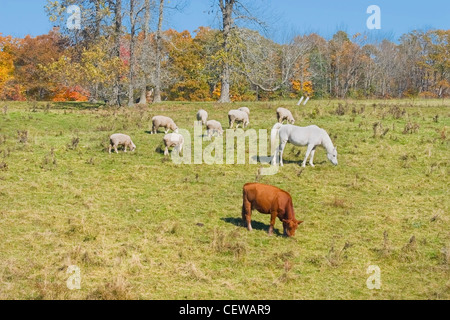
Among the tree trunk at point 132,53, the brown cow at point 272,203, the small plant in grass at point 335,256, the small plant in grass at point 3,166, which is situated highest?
the tree trunk at point 132,53

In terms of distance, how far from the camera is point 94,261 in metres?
11.0

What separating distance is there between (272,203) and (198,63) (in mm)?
28881

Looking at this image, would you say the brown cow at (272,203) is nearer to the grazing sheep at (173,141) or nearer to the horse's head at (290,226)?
the horse's head at (290,226)

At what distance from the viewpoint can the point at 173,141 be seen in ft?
68.8

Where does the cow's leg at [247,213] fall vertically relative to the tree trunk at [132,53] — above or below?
below

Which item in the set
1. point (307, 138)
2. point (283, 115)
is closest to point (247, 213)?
point (307, 138)

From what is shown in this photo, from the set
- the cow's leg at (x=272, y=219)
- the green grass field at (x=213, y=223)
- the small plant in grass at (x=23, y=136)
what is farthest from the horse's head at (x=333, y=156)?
the small plant in grass at (x=23, y=136)

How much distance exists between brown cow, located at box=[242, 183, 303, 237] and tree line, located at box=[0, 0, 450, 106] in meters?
24.2

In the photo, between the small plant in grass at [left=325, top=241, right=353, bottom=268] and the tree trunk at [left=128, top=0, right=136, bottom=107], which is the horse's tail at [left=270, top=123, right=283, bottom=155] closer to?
the small plant in grass at [left=325, top=241, right=353, bottom=268]

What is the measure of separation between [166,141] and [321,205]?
315 inches

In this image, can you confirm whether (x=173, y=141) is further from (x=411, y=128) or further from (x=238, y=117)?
(x=411, y=128)

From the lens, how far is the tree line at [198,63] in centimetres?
3766

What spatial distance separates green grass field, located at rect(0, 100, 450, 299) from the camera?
1016 centimetres
